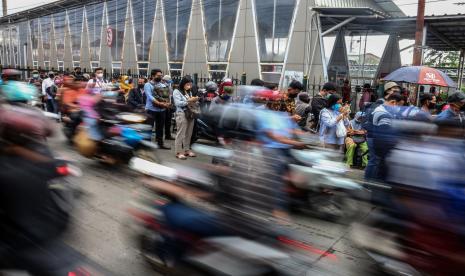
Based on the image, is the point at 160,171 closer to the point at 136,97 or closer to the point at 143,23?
the point at 136,97

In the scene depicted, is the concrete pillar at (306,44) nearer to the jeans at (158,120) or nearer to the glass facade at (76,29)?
the jeans at (158,120)

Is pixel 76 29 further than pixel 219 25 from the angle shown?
Yes

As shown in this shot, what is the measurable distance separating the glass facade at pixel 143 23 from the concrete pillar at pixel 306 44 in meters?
10.3

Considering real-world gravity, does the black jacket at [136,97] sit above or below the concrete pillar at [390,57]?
below

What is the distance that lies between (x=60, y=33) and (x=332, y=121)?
32.0m

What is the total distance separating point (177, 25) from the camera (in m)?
20.5

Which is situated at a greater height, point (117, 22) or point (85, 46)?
point (117, 22)

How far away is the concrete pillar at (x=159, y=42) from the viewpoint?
69.8ft

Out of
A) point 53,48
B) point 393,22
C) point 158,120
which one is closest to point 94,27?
point 53,48

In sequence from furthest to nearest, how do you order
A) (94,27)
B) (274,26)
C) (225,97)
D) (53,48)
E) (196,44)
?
(53,48), (94,27), (196,44), (274,26), (225,97)

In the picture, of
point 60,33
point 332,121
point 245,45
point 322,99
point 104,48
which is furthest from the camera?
point 60,33

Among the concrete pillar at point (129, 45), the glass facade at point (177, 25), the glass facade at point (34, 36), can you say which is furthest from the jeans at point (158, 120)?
the glass facade at point (34, 36)

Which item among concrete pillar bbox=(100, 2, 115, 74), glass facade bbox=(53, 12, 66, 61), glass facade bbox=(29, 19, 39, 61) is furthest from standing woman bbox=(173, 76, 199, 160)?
glass facade bbox=(29, 19, 39, 61)

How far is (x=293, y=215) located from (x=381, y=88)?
8.97m
